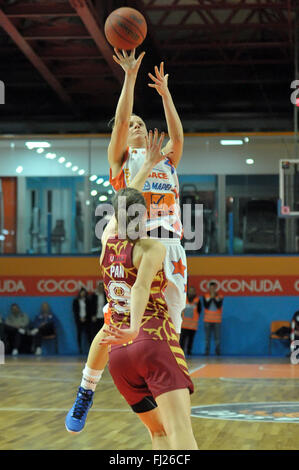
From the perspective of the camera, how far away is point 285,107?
2325 cm

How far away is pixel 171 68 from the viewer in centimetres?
2214

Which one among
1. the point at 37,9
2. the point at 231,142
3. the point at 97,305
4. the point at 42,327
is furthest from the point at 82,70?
the point at 42,327

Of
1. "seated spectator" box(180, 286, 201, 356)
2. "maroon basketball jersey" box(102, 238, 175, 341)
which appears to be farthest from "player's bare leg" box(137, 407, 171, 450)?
"seated spectator" box(180, 286, 201, 356)

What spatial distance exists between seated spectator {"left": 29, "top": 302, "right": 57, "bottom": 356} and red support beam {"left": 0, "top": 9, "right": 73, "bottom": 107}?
6235 mm

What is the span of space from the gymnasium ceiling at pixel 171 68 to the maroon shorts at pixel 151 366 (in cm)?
1376

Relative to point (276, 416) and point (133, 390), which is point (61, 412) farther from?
point (133, 390)

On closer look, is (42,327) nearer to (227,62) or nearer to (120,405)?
(227,62)

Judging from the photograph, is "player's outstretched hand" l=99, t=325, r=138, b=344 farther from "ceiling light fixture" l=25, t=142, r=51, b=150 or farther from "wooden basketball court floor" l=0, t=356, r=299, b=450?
"ceiling light fixture" l=25, t=142, r=51, b=150

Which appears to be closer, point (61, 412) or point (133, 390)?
point (133, 390)

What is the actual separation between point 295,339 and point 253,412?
8.38 meters
